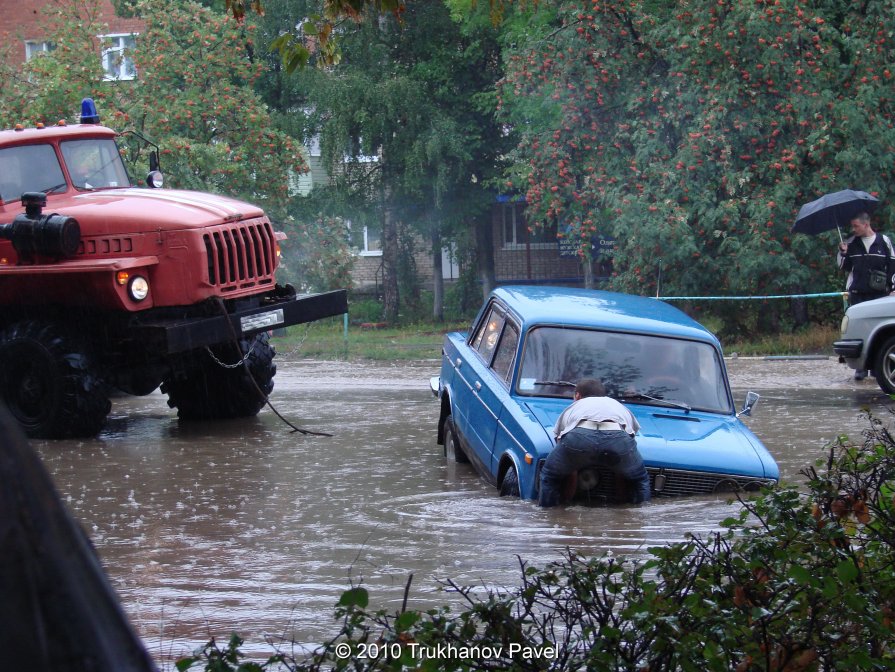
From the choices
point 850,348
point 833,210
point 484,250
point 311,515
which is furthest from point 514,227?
point 311,515

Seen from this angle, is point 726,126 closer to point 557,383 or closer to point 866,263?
point 866,263

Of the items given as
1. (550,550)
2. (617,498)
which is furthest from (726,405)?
(550,550)

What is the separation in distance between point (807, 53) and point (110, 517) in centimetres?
1294

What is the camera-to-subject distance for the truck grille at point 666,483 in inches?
284

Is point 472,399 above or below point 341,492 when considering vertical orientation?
above

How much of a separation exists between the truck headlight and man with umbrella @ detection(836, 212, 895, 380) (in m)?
7.84

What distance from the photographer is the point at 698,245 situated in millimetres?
17891

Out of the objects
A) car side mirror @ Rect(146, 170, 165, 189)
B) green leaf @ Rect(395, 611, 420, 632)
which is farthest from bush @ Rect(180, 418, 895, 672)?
car side mirror @ Rect(146, 170, 165, 189)

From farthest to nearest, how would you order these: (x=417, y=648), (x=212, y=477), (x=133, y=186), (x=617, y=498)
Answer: (x=133, y=186) → (x=212, y=477) → (x=617, y=498) → (x=417, y=648)

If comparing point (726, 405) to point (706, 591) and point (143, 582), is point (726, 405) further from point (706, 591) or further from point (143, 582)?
point (706, 591)

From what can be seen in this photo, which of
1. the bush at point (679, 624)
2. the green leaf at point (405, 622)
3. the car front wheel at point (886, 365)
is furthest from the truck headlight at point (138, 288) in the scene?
the green leaf at point (405, 622)

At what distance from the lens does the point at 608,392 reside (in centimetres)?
809

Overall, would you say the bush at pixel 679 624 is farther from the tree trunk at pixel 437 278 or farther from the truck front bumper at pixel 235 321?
the tree trunk at pixel 437 278

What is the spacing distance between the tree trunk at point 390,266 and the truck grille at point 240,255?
1619 centimetres
